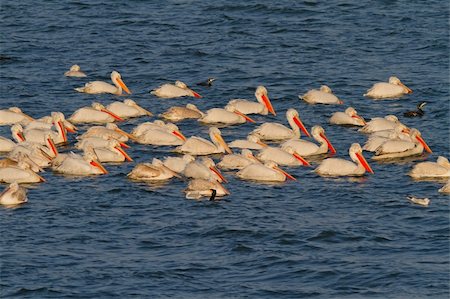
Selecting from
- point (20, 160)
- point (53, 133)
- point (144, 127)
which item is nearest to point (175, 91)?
point (144, 127)

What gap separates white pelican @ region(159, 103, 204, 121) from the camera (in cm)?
2281

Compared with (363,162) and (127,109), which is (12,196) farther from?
(127,109)

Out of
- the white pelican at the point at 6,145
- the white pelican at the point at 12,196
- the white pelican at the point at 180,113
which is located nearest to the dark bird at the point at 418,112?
the white pelican at the point at 180,113

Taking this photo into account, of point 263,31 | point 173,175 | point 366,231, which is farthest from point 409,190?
point 263,31

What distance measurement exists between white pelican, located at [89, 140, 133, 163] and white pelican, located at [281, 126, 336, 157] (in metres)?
2.47

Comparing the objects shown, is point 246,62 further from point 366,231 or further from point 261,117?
point 366,231

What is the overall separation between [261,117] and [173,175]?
14.7 ft

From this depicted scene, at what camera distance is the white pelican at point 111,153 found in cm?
2015

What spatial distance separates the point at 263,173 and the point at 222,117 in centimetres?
360

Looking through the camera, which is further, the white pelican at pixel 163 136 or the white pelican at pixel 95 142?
the white pelican at pixel 163 136

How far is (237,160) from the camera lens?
64.7 feet

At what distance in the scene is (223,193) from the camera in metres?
18.5

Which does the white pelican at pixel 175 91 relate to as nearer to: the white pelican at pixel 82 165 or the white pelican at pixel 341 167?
the white pelican at pixel 82 165

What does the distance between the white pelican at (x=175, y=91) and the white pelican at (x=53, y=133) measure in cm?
350
